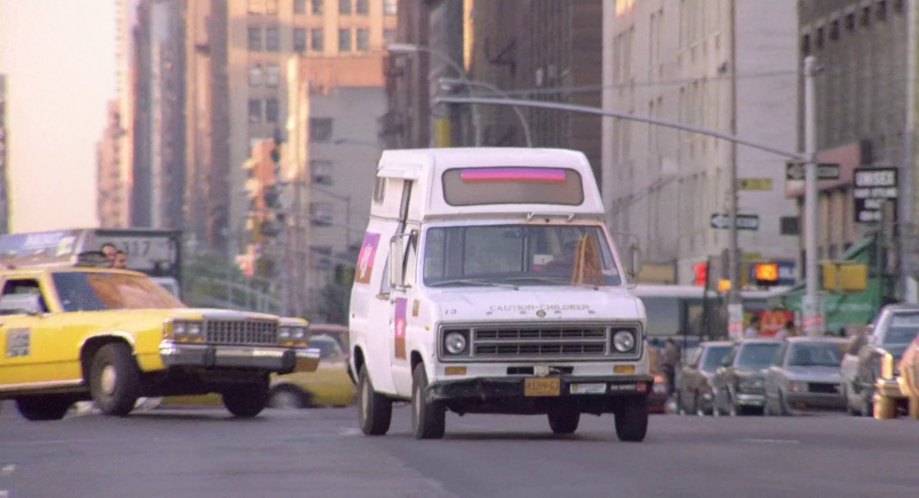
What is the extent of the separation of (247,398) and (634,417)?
7.12 meters

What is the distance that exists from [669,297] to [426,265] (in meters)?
44.2

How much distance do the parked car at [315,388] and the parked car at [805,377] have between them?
645cm

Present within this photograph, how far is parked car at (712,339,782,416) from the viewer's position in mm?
38188

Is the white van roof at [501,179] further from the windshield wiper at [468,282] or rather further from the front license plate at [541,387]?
the front license plate at [541,387]

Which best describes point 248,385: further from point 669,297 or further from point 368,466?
point 669,297

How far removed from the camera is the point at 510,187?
67.4 ft

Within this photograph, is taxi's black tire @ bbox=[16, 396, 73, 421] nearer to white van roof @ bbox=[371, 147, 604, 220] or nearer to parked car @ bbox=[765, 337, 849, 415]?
white van roof @ bbox=[371, 147, 604, 220]

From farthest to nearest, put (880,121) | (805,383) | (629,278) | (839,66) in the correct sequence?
1. (839,66)
2. (880,121)
3. (805,383)
4. (629,278)

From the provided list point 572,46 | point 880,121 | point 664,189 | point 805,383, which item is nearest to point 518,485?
point 805,383

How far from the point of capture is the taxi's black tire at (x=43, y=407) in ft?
88.0

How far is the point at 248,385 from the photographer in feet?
84.8

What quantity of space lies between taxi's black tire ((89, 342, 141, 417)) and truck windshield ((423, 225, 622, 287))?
551 cm

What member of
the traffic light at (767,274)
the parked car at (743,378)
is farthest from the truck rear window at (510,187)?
the traffic light at (767,274)

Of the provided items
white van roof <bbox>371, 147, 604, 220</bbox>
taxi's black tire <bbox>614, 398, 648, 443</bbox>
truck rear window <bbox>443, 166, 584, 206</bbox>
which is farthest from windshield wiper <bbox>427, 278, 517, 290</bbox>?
taxi's black tire <bbox>614, 398, 648, 443</bbox>
